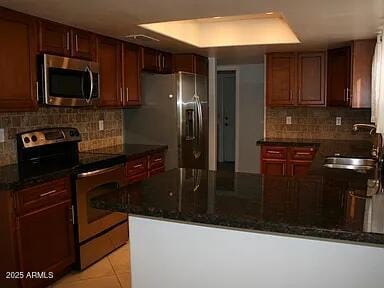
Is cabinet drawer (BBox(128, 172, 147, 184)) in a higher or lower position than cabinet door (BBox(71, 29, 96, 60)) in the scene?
lower

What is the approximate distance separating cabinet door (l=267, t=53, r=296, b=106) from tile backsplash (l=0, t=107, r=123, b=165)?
6.39ft

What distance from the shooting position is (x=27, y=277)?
103 inches

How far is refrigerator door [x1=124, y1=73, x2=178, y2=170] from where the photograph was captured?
4.34 metres

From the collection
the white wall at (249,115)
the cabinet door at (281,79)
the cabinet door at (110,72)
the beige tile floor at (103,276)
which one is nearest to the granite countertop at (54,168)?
the cabinet door at (110,72)

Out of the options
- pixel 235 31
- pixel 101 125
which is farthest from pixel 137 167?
pixel 235 31

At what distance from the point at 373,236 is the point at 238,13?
6.65 ft

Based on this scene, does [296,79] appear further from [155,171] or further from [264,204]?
[264,204]

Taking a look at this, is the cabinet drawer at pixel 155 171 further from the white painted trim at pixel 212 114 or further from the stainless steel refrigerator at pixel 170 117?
the white painted trim at pixel 212 114

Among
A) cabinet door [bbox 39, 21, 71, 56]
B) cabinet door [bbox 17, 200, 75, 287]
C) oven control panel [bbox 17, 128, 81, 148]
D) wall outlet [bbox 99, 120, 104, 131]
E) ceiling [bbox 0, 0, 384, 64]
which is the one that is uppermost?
ceiling [bbox 0, 0, 384, 64]

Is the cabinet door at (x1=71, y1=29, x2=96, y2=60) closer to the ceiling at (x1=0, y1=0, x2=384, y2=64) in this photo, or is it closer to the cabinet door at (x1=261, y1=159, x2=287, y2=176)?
the ceiling at (x1=0, y1=0, x2=384, y2=64)

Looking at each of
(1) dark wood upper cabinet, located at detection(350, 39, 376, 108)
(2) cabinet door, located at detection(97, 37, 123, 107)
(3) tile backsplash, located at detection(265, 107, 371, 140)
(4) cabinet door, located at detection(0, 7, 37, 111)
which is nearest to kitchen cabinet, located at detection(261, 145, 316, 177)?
(3) tile backsplash, located at detection(265, 107, 371, 140)

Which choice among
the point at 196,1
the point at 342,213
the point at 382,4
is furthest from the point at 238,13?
the point at 342,213

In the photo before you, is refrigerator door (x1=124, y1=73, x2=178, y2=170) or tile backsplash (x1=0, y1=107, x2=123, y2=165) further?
refrigerator door (x1=124, y1=73, x2=178, y2=170)

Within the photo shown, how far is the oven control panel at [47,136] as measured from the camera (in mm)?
3096
